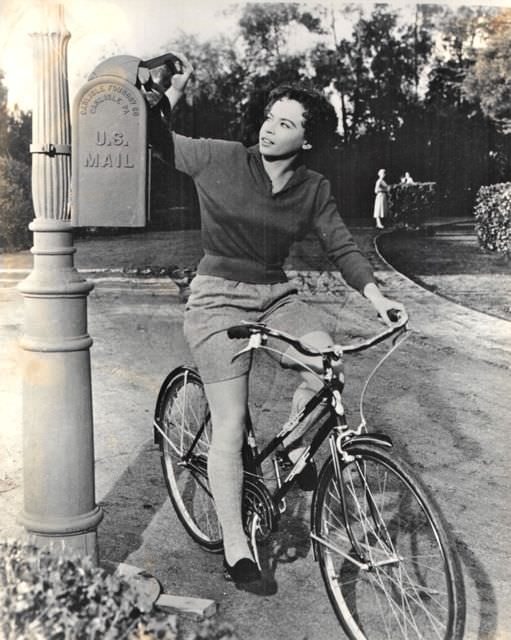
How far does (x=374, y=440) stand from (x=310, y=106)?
1148 mm

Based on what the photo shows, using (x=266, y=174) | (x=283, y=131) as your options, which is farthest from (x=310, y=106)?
(x=266, y=174)

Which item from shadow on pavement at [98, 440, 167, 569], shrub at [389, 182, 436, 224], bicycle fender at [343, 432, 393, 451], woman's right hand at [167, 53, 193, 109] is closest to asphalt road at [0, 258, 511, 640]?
shadow on pavement at [98, 440, 167, 569]

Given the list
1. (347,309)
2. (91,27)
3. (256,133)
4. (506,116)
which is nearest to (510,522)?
(347,309)

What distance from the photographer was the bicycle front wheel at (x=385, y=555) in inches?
102

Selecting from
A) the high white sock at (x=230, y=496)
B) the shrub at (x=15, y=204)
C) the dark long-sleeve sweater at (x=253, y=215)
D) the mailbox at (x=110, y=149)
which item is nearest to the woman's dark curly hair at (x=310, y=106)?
the dark long-sleeve sweater at (x=253, y=215)

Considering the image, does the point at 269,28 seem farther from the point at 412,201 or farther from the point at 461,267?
the point at 461,267

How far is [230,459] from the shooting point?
10.3ft

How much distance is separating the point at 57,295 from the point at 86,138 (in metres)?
0.51

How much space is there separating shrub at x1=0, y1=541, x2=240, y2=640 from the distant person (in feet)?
5.93

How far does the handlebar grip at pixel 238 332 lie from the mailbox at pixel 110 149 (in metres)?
0.47

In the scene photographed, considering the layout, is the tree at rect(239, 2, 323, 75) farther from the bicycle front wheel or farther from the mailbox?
the bicycle front wheel

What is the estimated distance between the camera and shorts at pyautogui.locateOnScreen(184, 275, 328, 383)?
3121mm

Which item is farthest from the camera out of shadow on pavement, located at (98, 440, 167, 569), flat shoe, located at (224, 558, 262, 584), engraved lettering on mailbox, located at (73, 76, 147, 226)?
shadow on pavement, located at (98, 440, 167, 569)

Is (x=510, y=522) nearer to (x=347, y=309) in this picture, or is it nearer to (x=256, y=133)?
(x=347, y=309)
